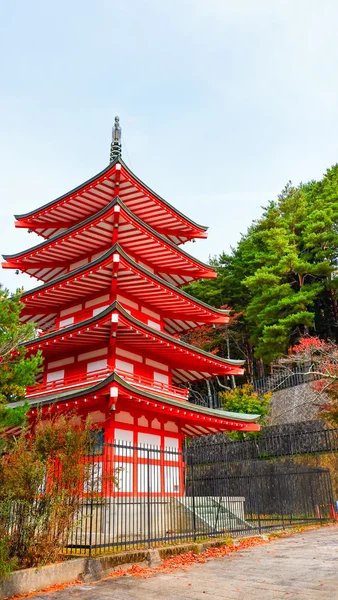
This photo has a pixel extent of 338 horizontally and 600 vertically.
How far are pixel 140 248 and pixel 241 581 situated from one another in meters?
14.0

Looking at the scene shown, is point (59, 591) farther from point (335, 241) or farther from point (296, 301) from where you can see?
point (335, 241)

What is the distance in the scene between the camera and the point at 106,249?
19781mm

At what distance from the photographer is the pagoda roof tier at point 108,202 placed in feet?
62.4

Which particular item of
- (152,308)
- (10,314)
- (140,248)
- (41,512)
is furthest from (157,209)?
(41,512)

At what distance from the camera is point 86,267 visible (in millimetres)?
16969

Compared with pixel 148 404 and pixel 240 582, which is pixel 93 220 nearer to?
pixel 148 404

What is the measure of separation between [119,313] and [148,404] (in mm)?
3246

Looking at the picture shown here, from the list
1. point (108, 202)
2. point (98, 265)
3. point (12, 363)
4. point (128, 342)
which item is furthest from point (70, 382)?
point (108, 202)

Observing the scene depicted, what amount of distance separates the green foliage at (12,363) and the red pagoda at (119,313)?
115 inches

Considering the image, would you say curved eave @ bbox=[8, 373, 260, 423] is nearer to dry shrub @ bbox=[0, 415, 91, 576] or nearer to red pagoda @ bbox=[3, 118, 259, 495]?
red pagoda @ bbox=[3, 118, 259, 495]

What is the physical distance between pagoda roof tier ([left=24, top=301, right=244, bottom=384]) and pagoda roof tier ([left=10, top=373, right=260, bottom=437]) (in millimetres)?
1826

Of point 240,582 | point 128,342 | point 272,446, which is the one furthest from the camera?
point 272,446

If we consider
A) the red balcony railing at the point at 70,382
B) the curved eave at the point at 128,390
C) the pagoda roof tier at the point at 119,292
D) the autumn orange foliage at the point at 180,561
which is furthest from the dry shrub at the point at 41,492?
the pagoda roof tier at the point at 119,292

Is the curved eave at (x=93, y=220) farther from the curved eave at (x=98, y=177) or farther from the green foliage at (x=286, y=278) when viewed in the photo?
the green foliage at (x=286, y=278)
